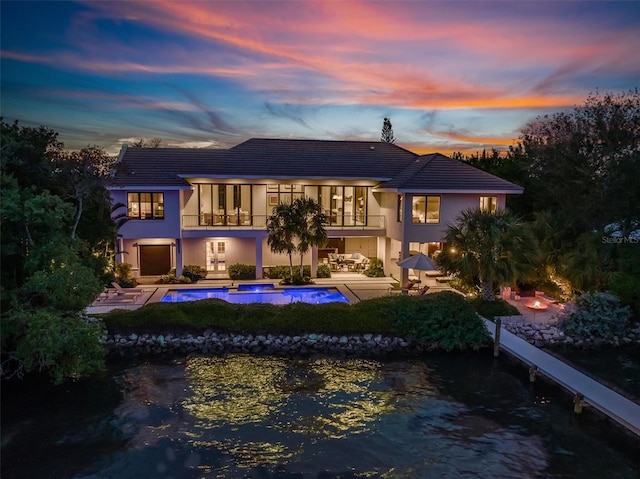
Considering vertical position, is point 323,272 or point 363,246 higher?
point 363,246

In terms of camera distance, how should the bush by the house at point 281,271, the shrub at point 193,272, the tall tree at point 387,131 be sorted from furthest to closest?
1. the tall tree at point 387,131
2. the bush by the house at point 281,271
3. the shrub at point 193,272

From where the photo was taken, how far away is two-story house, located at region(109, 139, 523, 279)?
26.1 m

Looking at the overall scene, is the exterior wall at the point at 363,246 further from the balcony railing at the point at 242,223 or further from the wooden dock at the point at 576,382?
the wooden dock at the point at 576,382

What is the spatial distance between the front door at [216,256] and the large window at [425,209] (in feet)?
36.8

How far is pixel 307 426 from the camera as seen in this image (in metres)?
12.9

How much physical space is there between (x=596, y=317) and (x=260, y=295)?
1468 cm

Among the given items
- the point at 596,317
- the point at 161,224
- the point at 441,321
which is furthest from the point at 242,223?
the point at 596,317

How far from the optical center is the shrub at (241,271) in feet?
89.4

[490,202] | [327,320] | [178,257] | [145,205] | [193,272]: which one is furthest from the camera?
[490,202]

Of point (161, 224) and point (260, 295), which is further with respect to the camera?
point (161, 224)

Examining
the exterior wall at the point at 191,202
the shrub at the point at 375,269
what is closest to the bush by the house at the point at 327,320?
the shrub at the point at 375,269

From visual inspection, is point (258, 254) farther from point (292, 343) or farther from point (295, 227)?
point (292, 343)

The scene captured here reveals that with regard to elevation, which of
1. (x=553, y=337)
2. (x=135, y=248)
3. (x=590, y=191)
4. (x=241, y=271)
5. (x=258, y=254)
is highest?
(x=590, y=191)

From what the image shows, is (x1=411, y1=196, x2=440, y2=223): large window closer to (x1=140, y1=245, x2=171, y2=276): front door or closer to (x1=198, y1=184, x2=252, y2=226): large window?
(x1=198, y1=184, x2=252, y2=226): large window
